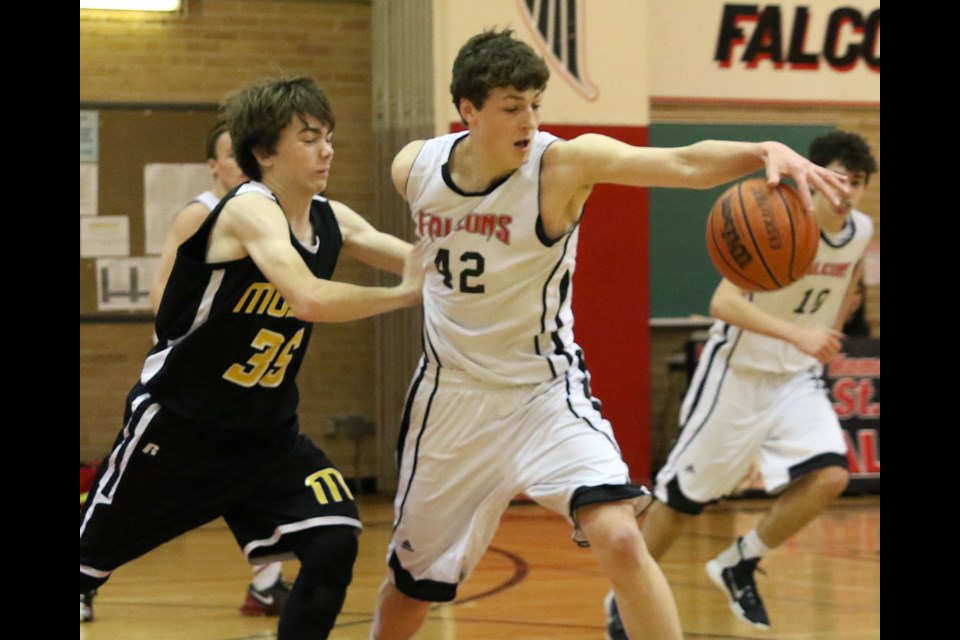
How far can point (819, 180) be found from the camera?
345 cm

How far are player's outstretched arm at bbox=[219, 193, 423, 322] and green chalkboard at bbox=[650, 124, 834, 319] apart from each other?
6455 mm

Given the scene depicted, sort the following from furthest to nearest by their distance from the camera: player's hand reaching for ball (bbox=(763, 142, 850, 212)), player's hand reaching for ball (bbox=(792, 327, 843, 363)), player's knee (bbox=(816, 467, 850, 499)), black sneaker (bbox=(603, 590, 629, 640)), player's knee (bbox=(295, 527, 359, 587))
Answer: player's knee (bbox=(816, 467, 850, 499)) → player's hand reaching for ball (bbox=(792, 327, 843, 363)) → black sneaker (bbox=(603, 590, 629, 640)) → player's knee (bbox=(295, 527, 359, 587)) → player's hand reaching for ball (bbox=(763, 142, 850, 212))

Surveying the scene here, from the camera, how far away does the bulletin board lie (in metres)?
9.53

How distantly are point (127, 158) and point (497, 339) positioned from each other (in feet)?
20.4

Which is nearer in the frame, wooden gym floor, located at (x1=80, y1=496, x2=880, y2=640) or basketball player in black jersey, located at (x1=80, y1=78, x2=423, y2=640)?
basketball player in black jersey, located at (x1=80, y1=78, x2=423, y2=640)

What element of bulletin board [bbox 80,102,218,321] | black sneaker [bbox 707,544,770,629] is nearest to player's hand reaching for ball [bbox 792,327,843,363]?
black sneaker [bbox 707,544,770,629]

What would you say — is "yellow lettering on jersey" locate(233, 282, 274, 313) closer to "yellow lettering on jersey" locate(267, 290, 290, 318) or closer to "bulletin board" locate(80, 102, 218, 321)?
"yellow lettering on jersey" locate(267, 290, 290, 318)

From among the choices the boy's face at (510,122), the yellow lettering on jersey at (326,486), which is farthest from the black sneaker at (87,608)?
the boy's face at (510,122)

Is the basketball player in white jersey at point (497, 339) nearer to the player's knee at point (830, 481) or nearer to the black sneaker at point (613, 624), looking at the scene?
the black sneaker at point (613, 624)

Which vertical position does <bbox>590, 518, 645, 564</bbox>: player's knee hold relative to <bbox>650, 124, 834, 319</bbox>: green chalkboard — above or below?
below

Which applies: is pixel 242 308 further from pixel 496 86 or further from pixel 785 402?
pixel 785 402

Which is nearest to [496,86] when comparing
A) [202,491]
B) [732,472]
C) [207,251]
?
[207,251]

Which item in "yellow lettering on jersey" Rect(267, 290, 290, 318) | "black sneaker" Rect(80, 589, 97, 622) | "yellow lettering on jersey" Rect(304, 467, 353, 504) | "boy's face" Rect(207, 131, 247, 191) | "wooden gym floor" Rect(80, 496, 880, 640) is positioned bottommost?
"wooden gym floor" Rect(80, 496, 880, 640)

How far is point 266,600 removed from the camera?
5773mm
